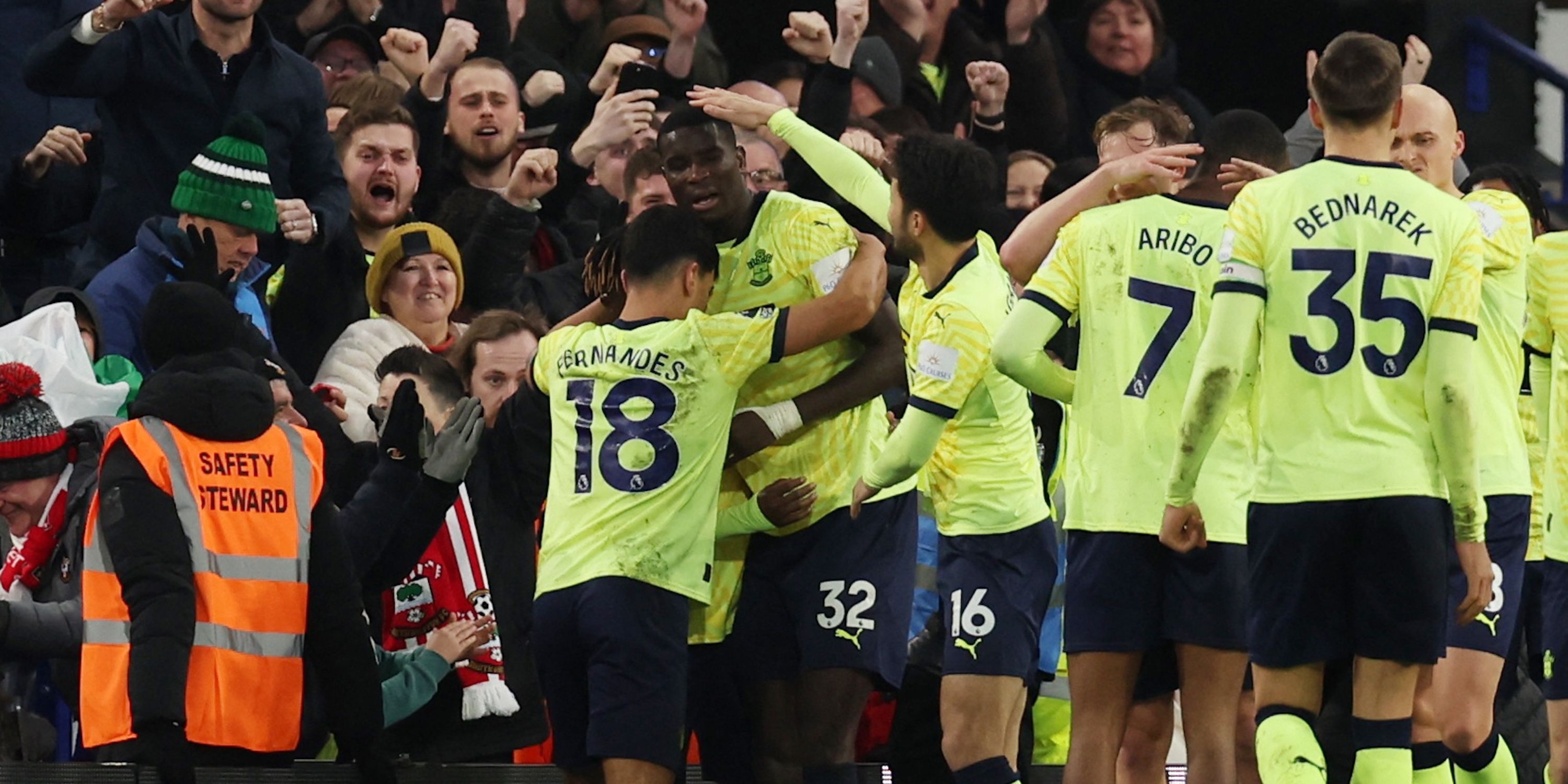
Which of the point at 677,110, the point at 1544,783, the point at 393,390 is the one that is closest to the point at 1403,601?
Answer: the point at 677,110

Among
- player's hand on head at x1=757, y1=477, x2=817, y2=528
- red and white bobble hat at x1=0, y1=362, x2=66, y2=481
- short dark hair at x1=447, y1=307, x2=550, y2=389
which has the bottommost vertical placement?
player's hand on head at x1=757, y1=477, x2=817, y2=528

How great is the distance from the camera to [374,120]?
978 cm

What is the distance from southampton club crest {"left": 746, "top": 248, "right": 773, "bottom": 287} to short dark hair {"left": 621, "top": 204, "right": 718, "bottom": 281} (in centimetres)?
37

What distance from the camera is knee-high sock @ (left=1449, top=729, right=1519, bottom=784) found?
7.20 meters

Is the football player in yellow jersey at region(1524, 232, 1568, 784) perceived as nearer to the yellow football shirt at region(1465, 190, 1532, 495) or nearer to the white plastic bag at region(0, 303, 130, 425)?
the yellow football shirt at region(1465, 190, 1532, 495)

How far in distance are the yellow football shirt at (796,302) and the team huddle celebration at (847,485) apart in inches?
0.6

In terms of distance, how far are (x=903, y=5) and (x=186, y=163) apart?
178 inches

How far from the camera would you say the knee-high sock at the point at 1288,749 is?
19.2 feet

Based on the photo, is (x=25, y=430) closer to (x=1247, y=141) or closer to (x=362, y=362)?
(x=362, y=362)

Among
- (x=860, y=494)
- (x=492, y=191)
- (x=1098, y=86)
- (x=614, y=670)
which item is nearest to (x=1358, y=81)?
(x=860, y=494)

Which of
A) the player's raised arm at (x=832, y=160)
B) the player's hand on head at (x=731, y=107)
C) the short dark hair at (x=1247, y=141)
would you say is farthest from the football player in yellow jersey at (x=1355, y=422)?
the player's hand on head at (x=731, y=107)

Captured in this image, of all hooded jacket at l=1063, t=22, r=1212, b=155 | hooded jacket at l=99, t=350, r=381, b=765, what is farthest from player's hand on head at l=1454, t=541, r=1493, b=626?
hooded jacket at l=1063, t=22, r=1212, b=155

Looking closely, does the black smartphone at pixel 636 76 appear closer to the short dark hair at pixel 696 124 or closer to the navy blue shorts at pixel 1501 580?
the short dark hair at pixel 696 124

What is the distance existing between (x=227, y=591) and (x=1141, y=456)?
2.78m
